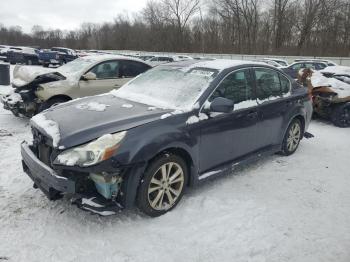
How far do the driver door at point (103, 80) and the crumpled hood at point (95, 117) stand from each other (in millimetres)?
3269

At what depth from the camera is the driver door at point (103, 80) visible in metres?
7.79

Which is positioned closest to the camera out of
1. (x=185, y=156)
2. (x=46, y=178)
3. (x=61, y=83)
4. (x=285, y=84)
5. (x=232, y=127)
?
(x=46, y=178)

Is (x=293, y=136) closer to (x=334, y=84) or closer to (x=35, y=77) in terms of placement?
(x=334, y=84)

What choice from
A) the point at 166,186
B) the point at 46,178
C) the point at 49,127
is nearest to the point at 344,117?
the point at 166,186

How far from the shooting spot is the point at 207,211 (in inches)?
160

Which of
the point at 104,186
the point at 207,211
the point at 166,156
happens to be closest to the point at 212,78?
the point at 166,156

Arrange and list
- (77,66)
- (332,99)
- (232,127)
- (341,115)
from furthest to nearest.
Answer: (341,115)
(332,99)
(77,66)
(232,127)

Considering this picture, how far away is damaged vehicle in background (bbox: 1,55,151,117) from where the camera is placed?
7.47m

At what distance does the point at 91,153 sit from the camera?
10.9ft

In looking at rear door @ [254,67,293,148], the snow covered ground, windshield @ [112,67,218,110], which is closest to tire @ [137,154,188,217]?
the snow covered ground

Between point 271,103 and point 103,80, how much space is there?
13.9 ft

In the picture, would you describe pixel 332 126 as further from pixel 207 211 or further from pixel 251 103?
pixel 207 211

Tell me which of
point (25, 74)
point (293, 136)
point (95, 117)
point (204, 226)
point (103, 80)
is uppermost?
point (25, 74)

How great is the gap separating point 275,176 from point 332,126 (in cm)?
479
